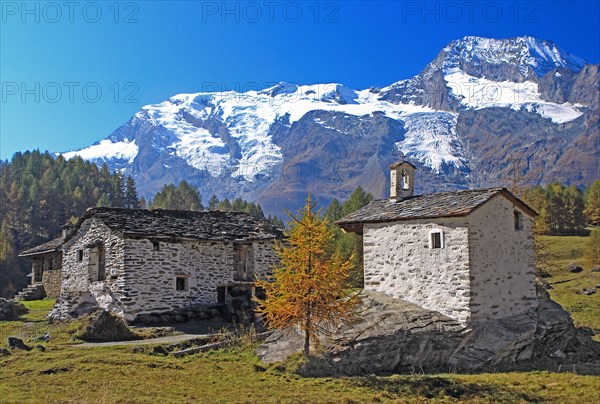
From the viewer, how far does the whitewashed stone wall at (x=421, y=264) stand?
2636 centimetres

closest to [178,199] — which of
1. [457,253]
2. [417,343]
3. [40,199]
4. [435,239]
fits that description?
[40,199]

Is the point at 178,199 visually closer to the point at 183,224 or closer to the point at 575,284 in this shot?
the point at 575,284

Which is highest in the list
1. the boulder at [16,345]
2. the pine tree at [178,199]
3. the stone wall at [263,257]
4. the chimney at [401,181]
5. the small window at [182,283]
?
the pine tree at [178,199]

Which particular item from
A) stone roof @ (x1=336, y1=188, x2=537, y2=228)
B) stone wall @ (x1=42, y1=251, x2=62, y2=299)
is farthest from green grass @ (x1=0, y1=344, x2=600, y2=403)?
stone wall @ (x1=42, y1=251, x2=62, y2=299)

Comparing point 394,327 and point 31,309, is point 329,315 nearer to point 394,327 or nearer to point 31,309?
point 394,327

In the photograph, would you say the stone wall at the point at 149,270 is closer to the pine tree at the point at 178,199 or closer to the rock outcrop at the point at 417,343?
the rock outcrop at the point at 417,343

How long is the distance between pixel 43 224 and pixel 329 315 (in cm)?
8967

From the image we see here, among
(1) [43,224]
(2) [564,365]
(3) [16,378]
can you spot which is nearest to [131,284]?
(3) [16,378]

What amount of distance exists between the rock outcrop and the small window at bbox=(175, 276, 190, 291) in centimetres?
1089

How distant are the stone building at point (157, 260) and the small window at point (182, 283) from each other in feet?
0.18

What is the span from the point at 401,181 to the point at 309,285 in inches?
446

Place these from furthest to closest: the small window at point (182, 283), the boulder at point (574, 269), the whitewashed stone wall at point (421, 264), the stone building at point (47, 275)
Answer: the boulder at point (574, 269) < the stone building at point (47, 275) < the small window at point (182, 283) < the whitewashed stone wall at point (421, 264)

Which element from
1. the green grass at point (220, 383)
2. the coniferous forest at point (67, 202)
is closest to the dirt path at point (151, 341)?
the green grass at point (220, 383)

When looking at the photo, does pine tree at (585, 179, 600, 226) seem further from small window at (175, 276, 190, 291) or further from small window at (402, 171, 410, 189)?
small window at (175, 276, 190, 291)
